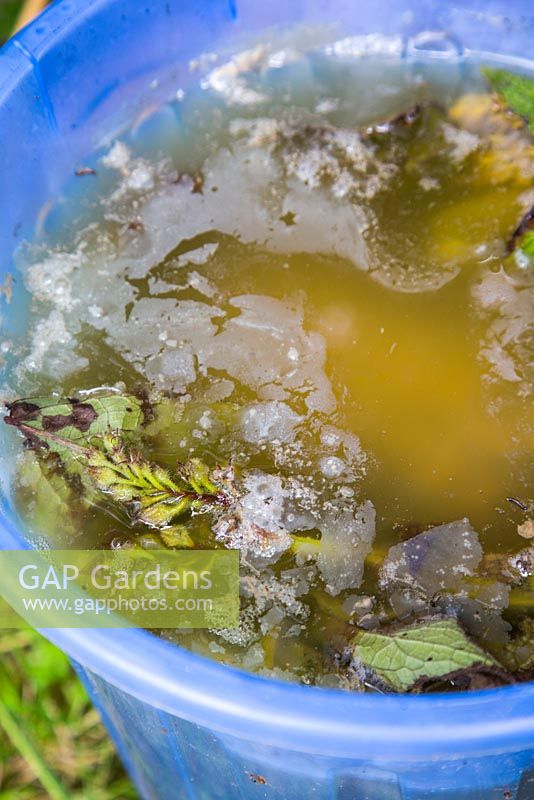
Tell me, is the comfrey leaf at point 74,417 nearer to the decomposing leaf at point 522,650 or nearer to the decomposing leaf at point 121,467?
the decomposing leaf at point 121,467

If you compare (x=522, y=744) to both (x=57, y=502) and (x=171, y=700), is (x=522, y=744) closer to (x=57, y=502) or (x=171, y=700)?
(x=171, y=700)

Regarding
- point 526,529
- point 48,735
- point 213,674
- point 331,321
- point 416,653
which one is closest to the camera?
point 213,674

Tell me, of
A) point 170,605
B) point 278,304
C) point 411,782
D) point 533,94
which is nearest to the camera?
point 411,782

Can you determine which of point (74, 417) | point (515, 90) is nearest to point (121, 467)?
point (74, 417)

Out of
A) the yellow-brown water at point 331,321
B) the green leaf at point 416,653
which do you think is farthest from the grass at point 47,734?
the green leaf at point 416,653

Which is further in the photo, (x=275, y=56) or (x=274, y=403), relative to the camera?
(x=275, y=56)

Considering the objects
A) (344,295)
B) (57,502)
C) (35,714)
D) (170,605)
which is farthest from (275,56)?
(35,714)

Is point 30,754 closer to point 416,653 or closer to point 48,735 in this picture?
point 48,735
